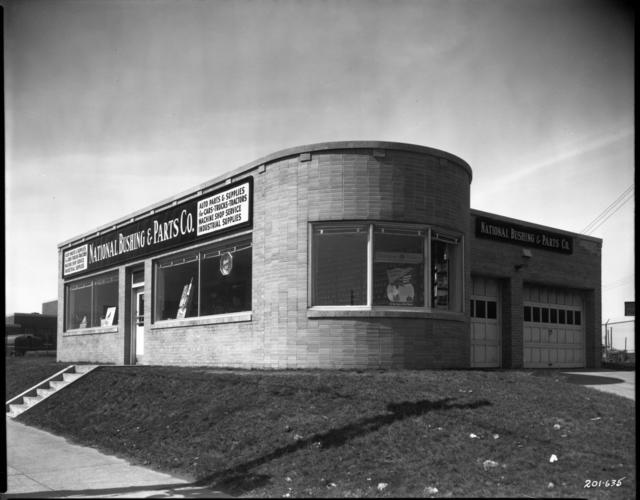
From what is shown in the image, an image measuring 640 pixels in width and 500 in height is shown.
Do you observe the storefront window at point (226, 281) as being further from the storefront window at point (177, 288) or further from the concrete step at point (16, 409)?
the concrete step at point (16, 409)

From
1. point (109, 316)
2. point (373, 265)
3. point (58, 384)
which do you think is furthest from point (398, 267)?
point (109, 316)

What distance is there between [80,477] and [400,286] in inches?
290

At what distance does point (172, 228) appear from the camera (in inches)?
771

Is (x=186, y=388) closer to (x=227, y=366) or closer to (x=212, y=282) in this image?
(x=227, y=366)

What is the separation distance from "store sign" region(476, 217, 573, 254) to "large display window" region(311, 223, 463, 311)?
199 inches

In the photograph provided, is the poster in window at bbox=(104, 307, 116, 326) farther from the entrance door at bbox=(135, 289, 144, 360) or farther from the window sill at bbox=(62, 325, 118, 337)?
the entrance door at bbox=(135, 289, 144, 360)

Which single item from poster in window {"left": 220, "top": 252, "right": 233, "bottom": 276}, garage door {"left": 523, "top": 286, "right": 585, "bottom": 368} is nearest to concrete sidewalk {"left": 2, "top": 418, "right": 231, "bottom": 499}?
poster in window {"left": 220, "top": 252, "right": 233, "bottom": 276}

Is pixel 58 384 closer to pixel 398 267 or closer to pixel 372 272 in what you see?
pixel 372 272

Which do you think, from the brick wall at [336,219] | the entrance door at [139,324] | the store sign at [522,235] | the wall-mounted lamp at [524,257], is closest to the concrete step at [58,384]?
the entrance door at [139,324]

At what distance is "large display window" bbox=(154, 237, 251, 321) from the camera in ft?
54.6

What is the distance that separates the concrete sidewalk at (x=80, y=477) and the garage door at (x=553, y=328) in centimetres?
1359

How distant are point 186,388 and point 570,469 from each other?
24.9 feet

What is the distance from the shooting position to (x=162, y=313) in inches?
797

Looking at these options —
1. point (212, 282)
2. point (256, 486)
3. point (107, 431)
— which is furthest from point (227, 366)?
point (256, 486)
